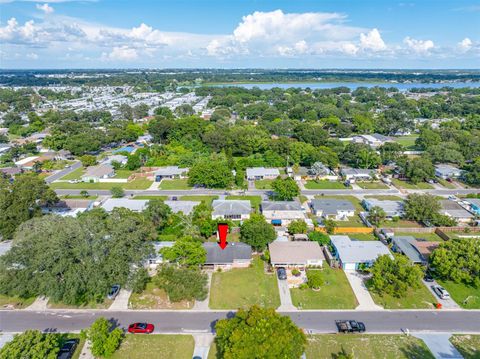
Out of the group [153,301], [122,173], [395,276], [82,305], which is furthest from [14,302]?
[122,173]

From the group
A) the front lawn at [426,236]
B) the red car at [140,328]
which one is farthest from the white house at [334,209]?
the red car at [140,328]

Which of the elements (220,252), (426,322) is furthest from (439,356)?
(220,252)

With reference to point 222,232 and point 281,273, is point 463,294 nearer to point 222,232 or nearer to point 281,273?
point 281,273

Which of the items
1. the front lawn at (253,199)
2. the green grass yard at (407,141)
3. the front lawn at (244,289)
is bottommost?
the front lawn at (244,289)

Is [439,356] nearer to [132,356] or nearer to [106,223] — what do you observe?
[132,356]

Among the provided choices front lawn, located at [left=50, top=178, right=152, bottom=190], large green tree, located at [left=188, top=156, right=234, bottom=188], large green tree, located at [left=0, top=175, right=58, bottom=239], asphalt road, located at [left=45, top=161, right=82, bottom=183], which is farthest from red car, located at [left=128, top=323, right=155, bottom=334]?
asphalt road, located at [left=45, top=161, right=82, bottom=183]

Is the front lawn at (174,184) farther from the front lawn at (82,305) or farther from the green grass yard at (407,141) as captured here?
the green grass yard at (407,141)
